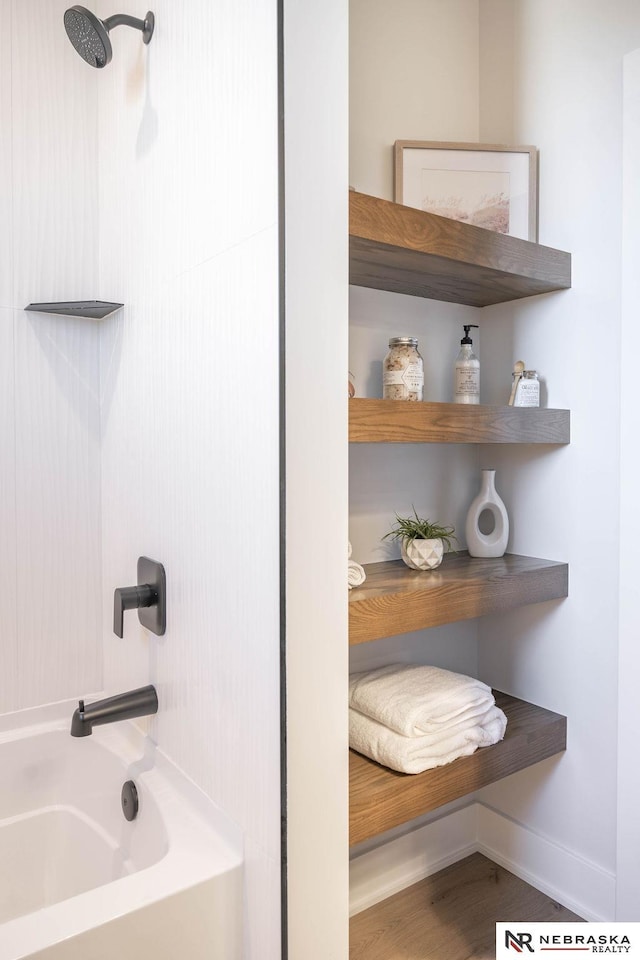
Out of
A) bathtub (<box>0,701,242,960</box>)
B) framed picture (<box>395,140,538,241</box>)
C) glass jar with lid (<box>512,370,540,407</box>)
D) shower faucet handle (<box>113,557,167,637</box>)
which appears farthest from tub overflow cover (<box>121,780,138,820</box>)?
framed picture (<box>395,140,538,241</box>)

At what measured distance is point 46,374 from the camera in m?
1.55

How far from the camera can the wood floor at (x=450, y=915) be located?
158 centimetres

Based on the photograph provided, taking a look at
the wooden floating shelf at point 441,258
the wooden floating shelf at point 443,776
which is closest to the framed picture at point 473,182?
the wooden floating shelf at point 441,258

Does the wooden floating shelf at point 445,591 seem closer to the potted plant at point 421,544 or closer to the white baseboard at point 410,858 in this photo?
the potted plant at point 421,544

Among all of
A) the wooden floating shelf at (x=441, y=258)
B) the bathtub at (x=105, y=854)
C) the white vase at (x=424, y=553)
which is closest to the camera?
the bathtub at (x=105, y=854)

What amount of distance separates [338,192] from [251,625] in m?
0.67

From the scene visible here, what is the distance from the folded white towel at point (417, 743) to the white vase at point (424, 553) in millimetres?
376

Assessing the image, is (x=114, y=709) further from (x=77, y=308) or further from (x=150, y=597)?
(x=77, y=308)

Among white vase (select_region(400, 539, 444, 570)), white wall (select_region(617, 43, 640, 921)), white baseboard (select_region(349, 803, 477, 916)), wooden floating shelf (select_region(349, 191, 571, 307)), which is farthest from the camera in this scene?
white baseboard (select_region(349, 803, 477, 916))

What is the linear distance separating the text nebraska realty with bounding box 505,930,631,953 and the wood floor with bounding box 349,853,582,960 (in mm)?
324

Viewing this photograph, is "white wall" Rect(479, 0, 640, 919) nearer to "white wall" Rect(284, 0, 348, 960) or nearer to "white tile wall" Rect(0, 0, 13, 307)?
"white wall" Rect(284, 0, 348, 960)

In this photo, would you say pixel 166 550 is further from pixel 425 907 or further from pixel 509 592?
pixel 425 907

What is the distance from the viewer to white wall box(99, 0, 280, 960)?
96 centimetres

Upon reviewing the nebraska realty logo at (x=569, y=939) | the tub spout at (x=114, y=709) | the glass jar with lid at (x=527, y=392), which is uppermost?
the glass jar with lid at (x=527, y=392)
